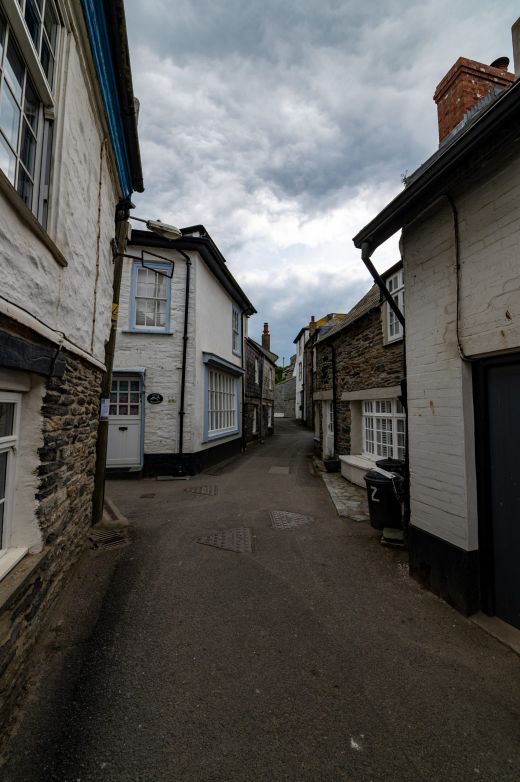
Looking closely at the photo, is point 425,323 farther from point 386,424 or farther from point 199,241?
point 199,241

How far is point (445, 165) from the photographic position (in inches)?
132

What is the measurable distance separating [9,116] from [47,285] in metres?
1.36

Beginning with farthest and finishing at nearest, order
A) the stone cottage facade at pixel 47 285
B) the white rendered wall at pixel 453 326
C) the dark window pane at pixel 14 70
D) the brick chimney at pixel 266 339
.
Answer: the brick chimney at pixel 266 339, the white rendered wall at pixel 453 326, the dark window pane at pixel 14 70, the stone cottage facade at pixel 47 285

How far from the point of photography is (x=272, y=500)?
7754mm

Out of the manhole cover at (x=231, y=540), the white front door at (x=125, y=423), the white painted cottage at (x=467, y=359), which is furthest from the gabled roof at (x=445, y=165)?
the white front door at (x=125, y=423)

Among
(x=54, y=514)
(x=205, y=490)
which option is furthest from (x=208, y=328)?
(x=54, y=514)

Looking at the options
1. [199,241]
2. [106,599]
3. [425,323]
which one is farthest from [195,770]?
[199,241]

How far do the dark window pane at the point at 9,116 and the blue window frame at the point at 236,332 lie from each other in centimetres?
1168

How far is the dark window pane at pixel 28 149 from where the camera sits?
3085 mm

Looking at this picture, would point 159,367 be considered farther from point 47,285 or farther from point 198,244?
point 47,285

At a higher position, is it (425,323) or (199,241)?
(199,241)

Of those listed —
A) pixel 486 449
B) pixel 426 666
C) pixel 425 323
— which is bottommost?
pixel 426 666

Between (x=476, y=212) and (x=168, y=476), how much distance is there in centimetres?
932

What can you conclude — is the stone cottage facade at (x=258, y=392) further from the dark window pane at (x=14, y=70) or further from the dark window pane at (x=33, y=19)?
the dark window pane at (x=14, y=70)
